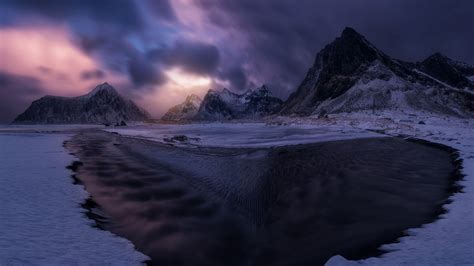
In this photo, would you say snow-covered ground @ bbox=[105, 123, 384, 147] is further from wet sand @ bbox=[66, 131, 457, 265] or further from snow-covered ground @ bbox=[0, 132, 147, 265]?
snow-covered ground @ bbox=[0, 132, 147, 265]

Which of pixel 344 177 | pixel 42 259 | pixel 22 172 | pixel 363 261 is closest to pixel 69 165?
pixel 22 172

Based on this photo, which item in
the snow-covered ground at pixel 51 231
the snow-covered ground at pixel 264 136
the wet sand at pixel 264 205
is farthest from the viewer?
the snow-covered ground at pixel 264 136

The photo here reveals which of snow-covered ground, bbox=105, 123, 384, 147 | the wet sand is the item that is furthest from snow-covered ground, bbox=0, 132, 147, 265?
snow-covered ground, bbox=105, 123, 384, 147

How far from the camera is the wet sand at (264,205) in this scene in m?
9.88

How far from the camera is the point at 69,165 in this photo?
75.2 feet

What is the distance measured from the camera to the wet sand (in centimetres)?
988

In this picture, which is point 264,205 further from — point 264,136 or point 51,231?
point 264,136

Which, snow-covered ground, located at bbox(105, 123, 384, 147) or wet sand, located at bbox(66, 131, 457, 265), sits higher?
snow-covered ground, located at bbox(105, 123, 384, 147)

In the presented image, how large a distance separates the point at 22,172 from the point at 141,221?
10286 mm

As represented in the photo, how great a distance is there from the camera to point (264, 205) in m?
14.1

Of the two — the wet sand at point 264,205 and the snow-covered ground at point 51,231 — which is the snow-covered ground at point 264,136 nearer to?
the wet sand at point 264,205

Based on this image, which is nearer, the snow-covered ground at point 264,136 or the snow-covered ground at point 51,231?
the snow-covered ground at point 51,231

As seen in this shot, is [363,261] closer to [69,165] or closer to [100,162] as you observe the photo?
[69,165]

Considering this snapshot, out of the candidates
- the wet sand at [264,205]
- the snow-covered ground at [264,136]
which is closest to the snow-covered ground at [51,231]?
the wet sand at [264,205]
